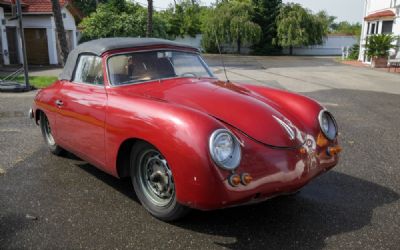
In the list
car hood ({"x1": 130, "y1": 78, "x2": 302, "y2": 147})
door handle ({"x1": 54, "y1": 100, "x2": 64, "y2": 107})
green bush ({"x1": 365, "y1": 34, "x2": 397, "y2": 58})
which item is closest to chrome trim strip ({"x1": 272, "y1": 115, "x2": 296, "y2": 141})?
car hood ({"x1": 130, "y1": 78, "x2": 302, "y2": 147})

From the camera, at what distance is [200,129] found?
9.66 feet

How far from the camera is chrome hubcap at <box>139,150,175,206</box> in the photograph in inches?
132

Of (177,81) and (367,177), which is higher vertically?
(177,81)

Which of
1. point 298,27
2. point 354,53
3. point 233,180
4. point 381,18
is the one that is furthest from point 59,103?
point 298,27

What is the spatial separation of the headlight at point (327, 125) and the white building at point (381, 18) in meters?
22.7

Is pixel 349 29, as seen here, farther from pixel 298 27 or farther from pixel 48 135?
pixel 48 135

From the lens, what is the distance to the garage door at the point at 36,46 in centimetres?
2252

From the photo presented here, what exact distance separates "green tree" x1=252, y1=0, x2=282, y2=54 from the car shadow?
126 feet

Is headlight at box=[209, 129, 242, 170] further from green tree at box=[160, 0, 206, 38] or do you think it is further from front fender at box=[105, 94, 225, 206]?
green tree at box=[160, 0, 206, 38]

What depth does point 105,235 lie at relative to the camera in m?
3.23

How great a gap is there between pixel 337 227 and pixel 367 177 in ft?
4.82

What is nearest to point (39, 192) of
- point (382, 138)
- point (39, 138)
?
point (39, 138)

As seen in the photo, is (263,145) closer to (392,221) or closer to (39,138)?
(392,221)

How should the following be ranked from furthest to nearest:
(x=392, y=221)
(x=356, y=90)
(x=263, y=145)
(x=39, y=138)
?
(x=356, y=90) < (x=39, y=138) < (x=392, y=221) < (x=263, y=145)
